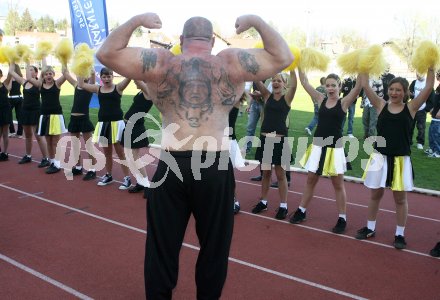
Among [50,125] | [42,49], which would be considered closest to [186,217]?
[50,125]

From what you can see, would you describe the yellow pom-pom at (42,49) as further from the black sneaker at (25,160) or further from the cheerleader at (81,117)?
the black sneaker at (25,160)

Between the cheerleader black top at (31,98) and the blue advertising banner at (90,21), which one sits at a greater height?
the blue advertising banner at (90,21)

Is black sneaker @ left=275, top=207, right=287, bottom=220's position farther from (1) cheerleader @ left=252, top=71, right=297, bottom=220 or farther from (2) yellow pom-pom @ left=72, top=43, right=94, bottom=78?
(2) yellow pom-pom @ left=72, top=43, right=94, bottom=78

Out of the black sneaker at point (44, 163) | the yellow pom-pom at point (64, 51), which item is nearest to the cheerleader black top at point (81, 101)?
the yellow pom-pom at point (64, 51)

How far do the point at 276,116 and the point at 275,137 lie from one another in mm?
268

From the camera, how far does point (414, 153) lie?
9438 millimetres

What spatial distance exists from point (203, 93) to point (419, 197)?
5180 mm

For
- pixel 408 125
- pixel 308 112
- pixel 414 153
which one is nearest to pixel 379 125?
pixel 408 125

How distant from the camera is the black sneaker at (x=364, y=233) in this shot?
457cm

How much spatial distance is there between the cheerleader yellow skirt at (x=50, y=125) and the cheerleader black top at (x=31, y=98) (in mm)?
572

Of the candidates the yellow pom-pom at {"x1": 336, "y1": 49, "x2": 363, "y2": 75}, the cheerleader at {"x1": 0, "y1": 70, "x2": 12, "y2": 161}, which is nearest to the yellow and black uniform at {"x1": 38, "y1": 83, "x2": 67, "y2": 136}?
the cheerleader at {"x1": 0, "y1": 70, "x2": 12, "y2": 161}

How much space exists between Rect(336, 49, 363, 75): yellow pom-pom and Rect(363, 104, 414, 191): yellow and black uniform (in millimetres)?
531

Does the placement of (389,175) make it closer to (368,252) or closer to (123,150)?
(368,252)

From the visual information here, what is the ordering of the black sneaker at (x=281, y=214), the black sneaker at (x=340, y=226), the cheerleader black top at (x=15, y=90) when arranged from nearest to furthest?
the black sneaker at (x=340, y=226) → the black sneaker at (x=281, y=214) → the cheerleader black top at (x=15, y=90)
